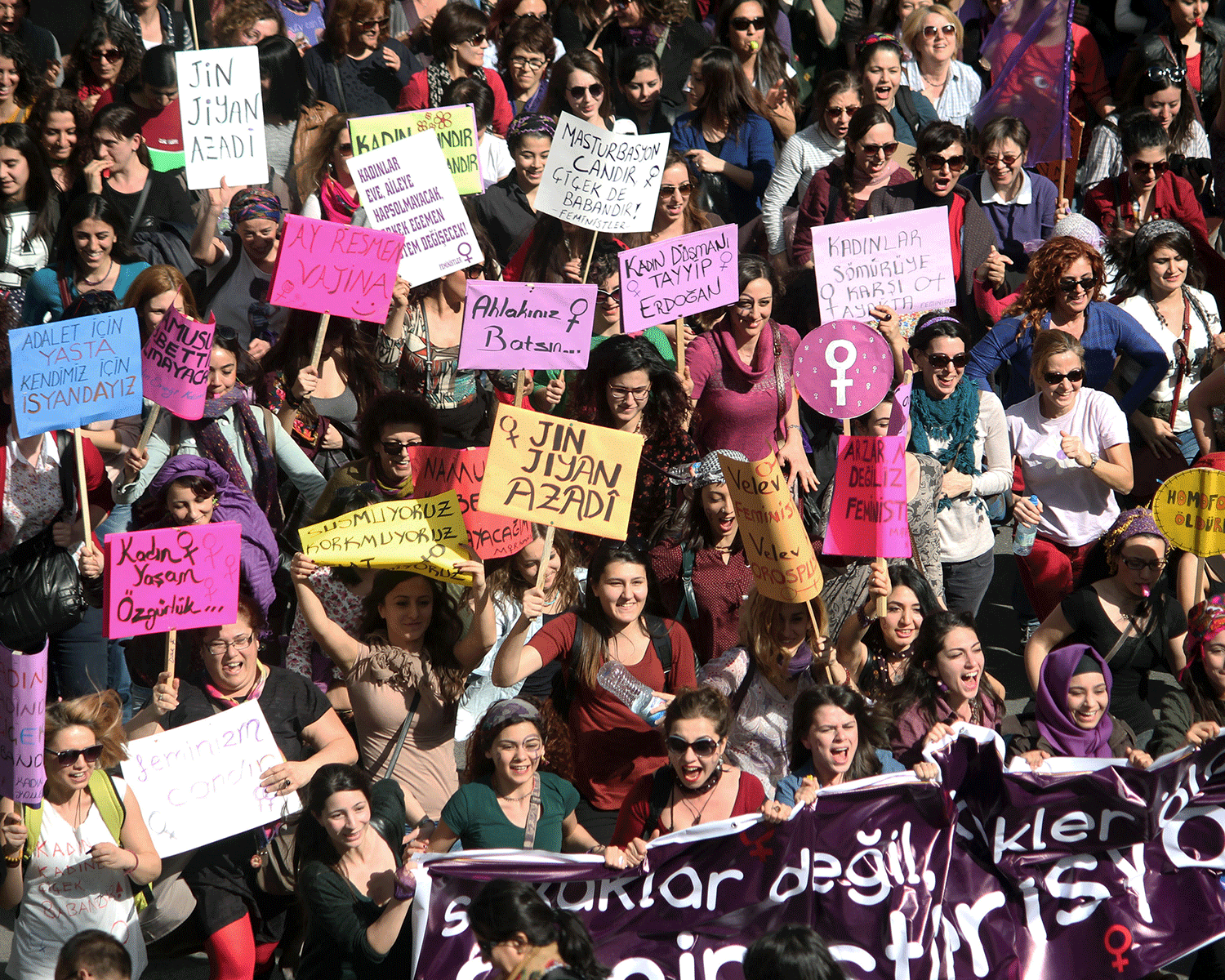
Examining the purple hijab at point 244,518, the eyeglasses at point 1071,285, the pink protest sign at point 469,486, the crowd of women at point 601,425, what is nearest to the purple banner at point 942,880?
the crowd of women at point 601,425

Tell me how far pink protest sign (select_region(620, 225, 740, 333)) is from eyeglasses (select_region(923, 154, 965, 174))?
1.32m

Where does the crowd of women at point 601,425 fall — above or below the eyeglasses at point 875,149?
below

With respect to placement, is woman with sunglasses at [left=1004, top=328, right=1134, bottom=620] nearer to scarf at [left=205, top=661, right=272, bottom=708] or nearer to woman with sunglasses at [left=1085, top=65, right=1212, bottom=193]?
woman with sunglasses at [left=1085, top=65, right=1212, bottom=193]

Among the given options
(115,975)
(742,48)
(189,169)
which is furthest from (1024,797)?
(742,48)

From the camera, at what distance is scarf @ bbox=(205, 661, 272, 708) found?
5.82 m

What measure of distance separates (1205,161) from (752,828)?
→ 6.29 metres

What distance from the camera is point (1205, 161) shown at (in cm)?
980

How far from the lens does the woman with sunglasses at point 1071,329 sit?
790 centimetres

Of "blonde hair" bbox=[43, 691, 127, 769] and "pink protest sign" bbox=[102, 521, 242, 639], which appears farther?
"pink protest sign" bbox=[102, 521, 242, 639]

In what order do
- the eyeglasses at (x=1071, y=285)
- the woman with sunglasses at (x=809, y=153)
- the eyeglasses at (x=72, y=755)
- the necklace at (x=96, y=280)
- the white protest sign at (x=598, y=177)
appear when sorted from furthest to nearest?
the woman with sunglasses at (x=809, y=153)
the necklace at (x=96, y=280)
the white protest sign at (x=598, y=177)
the eyeglasses at (x=1071, y=285)
the eyeglasses at (x=72, y=755)

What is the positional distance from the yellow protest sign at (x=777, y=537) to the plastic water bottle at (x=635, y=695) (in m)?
0.55

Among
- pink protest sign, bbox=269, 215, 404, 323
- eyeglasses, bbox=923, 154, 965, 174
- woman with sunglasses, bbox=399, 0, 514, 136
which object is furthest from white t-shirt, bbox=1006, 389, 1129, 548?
woman with sunglasses, bbox=399, 0, 514, 136

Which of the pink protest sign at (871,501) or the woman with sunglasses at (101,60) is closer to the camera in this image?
the pink protest sign at (871,501)

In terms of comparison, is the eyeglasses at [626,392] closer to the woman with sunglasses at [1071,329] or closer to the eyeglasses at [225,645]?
the woman with sunglasses at [1071,329]
